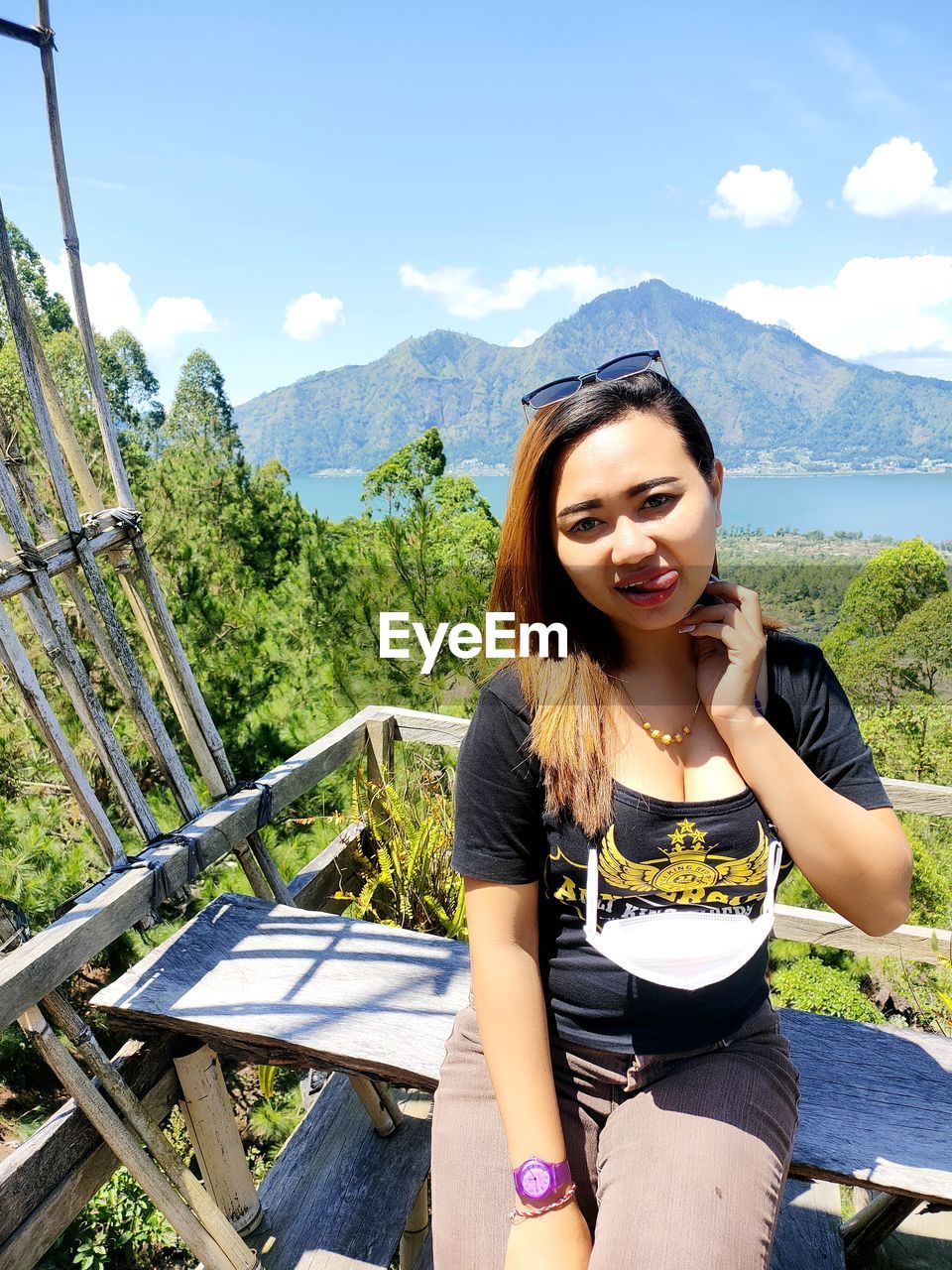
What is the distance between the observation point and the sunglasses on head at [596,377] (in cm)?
94

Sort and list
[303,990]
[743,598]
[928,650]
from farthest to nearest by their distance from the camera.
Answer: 1. [928,650]
2. [303,990]
3. [743,598]

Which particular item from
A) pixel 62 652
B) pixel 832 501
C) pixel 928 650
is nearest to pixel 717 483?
pixel 62 652

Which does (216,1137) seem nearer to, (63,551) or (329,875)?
(329,875)

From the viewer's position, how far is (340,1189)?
1540 mm

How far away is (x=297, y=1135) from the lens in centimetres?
167

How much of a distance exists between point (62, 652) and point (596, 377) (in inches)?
37.0

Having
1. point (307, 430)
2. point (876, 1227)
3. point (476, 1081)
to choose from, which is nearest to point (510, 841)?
point (476, 1081)

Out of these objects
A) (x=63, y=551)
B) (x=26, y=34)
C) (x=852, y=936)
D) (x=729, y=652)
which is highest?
(x=26, y=34)

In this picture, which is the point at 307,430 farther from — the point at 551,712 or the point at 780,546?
the point at 551,712

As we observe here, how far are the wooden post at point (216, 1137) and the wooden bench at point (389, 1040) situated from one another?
0.11 metres

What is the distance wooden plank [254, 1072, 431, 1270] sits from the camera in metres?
1.43

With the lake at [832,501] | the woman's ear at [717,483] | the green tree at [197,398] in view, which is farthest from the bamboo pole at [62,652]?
the lake at [832,501]

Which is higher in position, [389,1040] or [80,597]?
[80,597]

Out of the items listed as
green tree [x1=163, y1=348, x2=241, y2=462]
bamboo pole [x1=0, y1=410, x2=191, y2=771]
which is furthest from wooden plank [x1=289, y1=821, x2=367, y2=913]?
green tree [x1=163, y1=348, x2=241, y2=462]
